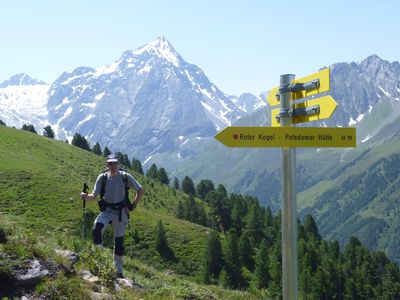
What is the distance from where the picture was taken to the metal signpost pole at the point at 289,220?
840 centimetres

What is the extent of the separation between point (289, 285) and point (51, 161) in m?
89.9

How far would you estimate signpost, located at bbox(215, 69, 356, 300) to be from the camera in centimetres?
845

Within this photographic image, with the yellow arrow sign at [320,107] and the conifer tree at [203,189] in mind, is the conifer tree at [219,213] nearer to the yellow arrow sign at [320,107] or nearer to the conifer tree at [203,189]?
the conifer tree at [203,189]

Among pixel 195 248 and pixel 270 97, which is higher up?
pixel 270 97

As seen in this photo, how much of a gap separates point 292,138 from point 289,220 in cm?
133

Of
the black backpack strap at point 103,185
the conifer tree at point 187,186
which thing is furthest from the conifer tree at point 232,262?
the black backpack strap at point 103,185

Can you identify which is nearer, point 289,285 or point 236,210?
point 289,285

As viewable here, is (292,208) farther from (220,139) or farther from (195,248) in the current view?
(195,248)

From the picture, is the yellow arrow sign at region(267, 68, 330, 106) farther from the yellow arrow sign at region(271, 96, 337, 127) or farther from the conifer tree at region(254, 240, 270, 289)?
the conifer tree at region(254, 240, 270, 289)

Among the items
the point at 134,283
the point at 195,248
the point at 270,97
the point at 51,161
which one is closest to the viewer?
the point at 270,97

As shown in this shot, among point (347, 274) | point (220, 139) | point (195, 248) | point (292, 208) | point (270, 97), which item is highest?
point (270, 97)

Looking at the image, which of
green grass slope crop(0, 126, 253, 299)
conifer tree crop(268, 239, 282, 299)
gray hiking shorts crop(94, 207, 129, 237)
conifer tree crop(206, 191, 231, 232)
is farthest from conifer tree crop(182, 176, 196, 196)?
gray hiking shorts crop(94, 207, 129, 237)

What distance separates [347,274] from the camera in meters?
112

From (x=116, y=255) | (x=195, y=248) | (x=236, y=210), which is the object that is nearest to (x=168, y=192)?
(x=236, y=210)
